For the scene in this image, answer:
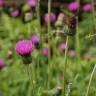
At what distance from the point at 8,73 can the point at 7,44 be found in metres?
0.71

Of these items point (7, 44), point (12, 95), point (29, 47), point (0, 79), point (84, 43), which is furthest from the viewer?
point (84, 43)

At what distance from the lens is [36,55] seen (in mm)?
3451

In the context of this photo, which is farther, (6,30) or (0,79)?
(6,30)

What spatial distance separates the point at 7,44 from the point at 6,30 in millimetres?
412

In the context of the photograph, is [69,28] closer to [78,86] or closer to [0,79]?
[78,86]

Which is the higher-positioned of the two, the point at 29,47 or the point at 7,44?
the point at 29,47

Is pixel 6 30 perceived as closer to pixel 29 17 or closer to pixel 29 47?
pixel 29 17

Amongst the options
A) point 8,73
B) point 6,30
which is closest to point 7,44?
point 6,30

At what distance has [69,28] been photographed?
262cm

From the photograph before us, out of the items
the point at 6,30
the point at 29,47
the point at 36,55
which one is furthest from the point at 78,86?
the point at 6,30

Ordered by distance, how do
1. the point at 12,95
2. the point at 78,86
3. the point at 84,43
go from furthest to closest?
the point at 84,43, the point at 12,95, the point at 78,86

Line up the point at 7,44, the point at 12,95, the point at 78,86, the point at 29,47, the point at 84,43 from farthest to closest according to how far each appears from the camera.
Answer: the point at 84,43, the point at 7,44, the point at 12,95, the point at 78,86, the point at 29,47

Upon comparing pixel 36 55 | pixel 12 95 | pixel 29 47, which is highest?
pixel 29 47

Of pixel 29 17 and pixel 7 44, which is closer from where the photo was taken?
pixel 29 17
